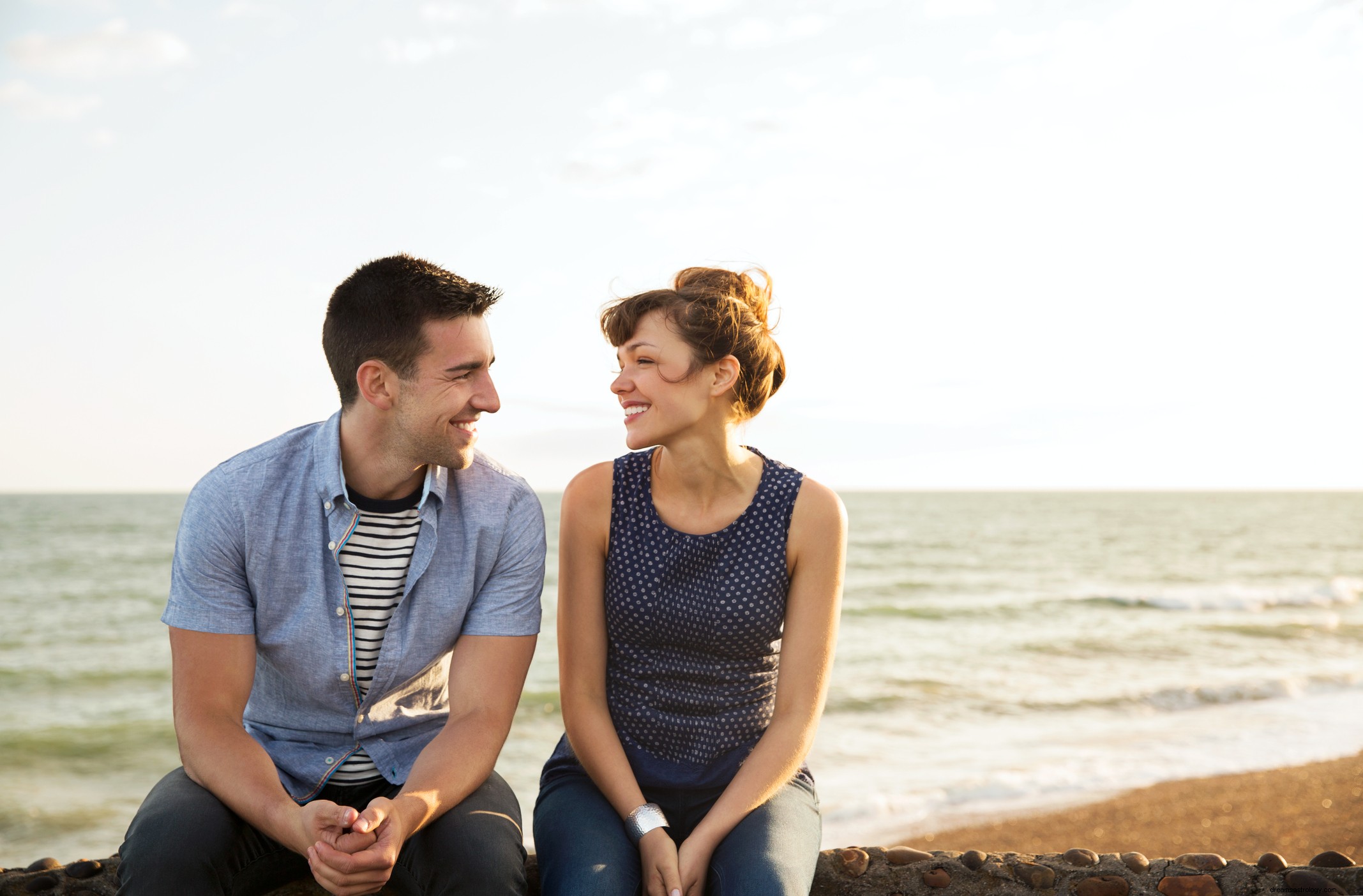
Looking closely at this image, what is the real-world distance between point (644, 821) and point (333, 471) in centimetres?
135

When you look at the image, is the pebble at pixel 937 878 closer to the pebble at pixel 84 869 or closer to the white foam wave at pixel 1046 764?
the pebble at pixel 84 869

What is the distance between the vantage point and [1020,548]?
98.7ft

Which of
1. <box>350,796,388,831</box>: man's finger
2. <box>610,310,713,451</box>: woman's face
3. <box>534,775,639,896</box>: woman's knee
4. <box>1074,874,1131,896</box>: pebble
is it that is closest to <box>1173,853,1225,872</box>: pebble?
<box>1074,874,1131,896</box>: pebble

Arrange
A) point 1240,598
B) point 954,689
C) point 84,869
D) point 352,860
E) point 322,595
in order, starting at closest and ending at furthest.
Answer: 1. point 352,860
2. point 322,595
3. point 84,869
4. point 954,689
5. point 1240,598

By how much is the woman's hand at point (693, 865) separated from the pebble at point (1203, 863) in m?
1.51

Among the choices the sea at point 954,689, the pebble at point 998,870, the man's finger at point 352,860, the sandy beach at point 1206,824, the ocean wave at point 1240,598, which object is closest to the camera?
the man's finger at point 352,860

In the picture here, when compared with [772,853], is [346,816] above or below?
above

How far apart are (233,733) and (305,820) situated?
37 cm

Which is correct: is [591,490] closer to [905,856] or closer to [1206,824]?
[905,856]

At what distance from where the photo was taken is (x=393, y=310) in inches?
116

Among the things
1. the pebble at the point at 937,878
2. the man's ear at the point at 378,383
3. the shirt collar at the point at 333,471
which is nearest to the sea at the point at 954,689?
the pebble at the point at 937,878

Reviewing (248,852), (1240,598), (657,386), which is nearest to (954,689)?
(657,386)

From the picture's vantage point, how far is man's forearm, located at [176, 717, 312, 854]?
A: 2.49m

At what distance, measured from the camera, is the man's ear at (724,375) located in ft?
9.77
